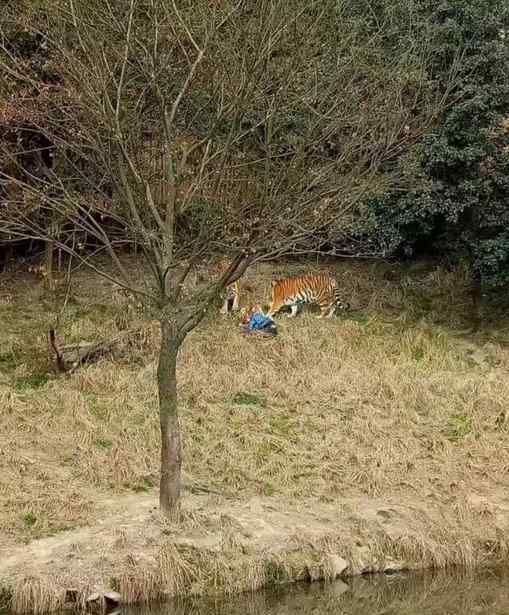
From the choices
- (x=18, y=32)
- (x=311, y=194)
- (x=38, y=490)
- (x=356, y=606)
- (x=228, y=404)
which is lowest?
(x=356, y=606)

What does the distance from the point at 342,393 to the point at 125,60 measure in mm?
7017

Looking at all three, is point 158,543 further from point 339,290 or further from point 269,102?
point 339,290

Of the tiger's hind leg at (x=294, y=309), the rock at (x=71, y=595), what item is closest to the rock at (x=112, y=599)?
the rock at (x=71, y=595)

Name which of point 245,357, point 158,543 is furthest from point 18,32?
point 158,543

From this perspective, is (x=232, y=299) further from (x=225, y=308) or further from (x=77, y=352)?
(x=77, y=352)

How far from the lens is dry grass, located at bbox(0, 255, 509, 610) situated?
11.2m

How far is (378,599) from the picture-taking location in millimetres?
10406

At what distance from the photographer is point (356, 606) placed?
1019 cm

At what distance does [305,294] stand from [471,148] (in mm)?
4114

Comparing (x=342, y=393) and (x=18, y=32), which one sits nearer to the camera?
(x=342, y=393)

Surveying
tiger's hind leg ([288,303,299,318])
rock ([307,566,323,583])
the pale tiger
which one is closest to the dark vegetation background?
tiger's hind leg ([288,303,299,318])

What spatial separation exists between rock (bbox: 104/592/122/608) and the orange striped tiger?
8.95 meters

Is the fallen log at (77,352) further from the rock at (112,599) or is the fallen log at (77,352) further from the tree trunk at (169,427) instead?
the rock at (112,599)

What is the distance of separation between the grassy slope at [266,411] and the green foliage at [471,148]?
180 centimetres
